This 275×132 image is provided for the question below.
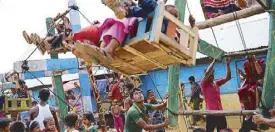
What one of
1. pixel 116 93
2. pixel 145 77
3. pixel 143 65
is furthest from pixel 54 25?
pixel 145 77

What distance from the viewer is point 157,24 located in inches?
155

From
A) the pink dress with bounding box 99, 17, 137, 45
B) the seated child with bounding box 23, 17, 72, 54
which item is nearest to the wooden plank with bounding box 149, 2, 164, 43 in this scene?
the pink dress with bounding box 99, 17, 137, 45

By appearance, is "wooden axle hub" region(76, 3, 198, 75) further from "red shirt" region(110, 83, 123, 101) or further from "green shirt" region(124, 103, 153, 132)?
"red shirt" region(110, 83, 123, 101)

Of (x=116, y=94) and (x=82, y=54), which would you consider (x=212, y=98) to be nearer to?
(x=82, y=54)

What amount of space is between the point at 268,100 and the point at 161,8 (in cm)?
201

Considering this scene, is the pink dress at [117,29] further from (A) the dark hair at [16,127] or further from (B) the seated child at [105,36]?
(A) the dark hair at [16,127]

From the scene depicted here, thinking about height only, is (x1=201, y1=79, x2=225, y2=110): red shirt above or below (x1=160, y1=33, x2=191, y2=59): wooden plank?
below

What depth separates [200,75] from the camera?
16203 mm

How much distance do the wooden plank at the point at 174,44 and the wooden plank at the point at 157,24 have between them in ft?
0.35

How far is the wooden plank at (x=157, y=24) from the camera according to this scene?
3.92 meters

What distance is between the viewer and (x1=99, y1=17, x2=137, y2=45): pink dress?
4.27 meters

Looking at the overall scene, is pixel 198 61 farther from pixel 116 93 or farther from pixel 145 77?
pixel 116 93

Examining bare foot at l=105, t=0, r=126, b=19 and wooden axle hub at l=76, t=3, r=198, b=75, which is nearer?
bare foot at l=105, t=0, r=126, b=19

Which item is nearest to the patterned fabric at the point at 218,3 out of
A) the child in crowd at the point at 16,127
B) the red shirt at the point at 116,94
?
the red shirt at the point at 116,94
